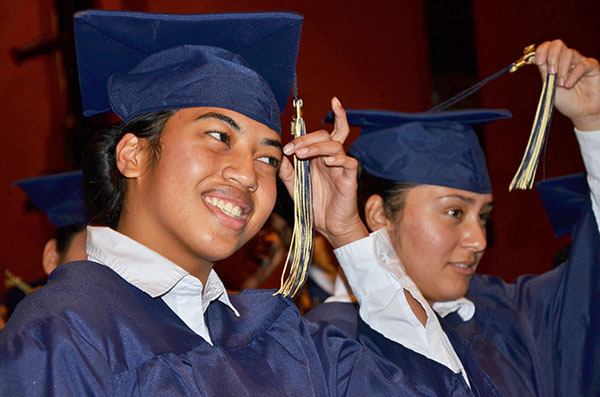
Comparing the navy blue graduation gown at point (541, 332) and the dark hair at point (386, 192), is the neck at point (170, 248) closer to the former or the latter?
the navy blue graduation gown at point (541, 332)

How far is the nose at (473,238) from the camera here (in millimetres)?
2422

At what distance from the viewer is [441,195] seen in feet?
8.05

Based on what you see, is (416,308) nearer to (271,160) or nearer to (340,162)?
(340,162)

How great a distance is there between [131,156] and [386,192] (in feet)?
3.00

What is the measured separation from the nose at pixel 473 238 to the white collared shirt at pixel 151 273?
935 millimetres

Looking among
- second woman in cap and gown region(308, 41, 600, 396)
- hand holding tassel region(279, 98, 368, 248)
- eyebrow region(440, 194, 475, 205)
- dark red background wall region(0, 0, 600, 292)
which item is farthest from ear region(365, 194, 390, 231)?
dark red background wall region(0, 0, 600, 292)

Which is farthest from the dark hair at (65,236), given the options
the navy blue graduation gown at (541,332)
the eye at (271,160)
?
the eye at (271,160)

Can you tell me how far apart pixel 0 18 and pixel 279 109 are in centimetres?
284

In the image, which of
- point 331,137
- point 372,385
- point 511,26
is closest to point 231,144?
point 331,137

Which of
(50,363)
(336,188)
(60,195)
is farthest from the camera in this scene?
(60,195)

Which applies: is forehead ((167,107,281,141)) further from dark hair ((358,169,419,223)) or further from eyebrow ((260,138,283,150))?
dark hair ((358,169,419,223))

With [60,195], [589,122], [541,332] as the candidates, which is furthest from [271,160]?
[60,195]

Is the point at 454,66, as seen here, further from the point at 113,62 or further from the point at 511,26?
the point at 113,62

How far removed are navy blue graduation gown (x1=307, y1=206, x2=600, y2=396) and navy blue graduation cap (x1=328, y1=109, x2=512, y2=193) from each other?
31cm
